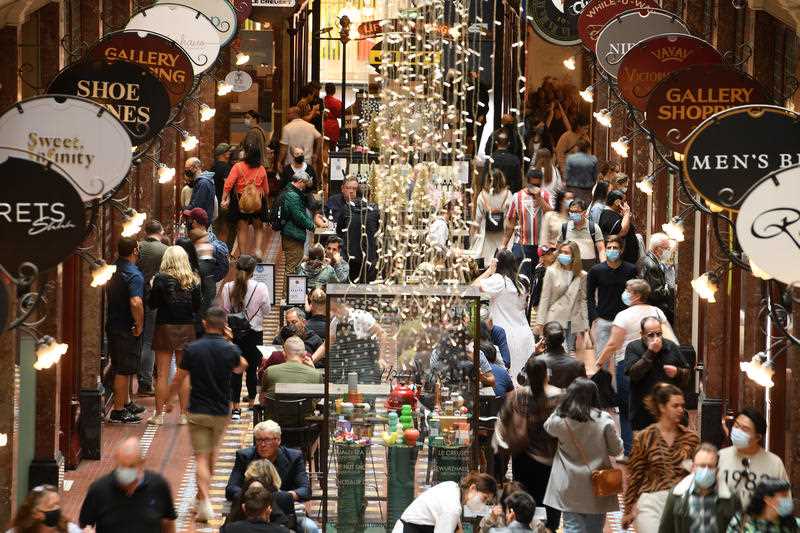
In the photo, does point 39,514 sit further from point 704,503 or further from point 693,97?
point 693,97

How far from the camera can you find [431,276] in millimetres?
14578

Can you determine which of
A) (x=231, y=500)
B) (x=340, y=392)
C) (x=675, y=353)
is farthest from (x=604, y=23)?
(x=231, y=500)

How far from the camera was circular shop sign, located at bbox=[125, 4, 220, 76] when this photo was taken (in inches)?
636

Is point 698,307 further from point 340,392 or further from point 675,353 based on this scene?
point 340,392

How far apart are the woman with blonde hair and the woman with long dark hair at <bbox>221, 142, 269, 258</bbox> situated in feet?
17.0

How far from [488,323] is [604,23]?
3561 millimetres

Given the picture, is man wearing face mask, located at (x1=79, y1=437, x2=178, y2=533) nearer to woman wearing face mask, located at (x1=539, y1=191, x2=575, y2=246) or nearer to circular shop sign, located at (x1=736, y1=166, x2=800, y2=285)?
circular shop sign, located at (x1=736, y1=166, x2=800, y2=285)

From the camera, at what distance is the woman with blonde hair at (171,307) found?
16750mm

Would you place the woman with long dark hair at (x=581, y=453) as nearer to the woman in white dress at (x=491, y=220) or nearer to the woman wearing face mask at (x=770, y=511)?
the woman wearing face mask at (x=770, y=511)

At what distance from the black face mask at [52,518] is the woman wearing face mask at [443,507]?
8.20ft

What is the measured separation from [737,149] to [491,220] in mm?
9430

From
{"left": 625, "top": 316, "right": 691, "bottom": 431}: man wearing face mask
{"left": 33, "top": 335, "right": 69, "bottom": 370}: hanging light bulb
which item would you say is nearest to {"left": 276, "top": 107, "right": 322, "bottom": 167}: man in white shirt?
{"left": 625, "top": 316, "right": 691, "bottom": 431}: man wearing face mask

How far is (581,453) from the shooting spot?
40.5ft

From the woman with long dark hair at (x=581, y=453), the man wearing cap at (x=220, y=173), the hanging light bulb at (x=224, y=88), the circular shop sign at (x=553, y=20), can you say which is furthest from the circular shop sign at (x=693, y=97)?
the man wearing cap at (x=220, y=173)
